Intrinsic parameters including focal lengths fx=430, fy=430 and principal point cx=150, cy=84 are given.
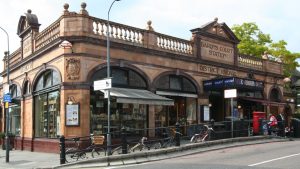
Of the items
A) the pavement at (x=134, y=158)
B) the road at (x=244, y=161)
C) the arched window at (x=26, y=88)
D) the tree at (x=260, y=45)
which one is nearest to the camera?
the road at (x=244, y=161)

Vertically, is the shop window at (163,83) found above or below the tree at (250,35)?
below

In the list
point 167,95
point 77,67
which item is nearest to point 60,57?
point 77,67

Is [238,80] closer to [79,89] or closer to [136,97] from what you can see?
[136,97]

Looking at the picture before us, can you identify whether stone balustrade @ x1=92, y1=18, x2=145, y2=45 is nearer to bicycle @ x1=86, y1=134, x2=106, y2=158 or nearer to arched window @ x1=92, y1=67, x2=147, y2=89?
arched window @ x1=92, y1=67, x2=147, y2=89

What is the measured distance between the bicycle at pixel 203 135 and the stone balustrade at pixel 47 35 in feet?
30.5

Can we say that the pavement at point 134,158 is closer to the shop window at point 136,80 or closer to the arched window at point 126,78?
the arched window at point 126,78

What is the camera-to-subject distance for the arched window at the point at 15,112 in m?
30.6

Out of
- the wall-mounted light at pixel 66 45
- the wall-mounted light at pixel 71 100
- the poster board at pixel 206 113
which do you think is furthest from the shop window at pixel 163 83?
the wall-mounted light at pixel 66 45

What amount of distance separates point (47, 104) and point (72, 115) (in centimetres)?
376

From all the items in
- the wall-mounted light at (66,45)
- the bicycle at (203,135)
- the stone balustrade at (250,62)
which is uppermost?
the stone balustrade at (250,62)

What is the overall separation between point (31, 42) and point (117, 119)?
8.50 m

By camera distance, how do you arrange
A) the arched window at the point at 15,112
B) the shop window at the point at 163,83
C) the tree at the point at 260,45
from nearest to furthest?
the shop window at the point at 163,83 → the arched window at the point at 15,112 → the tree at the point at 260,45

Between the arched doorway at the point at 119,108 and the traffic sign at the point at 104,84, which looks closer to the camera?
the traffic sign at the point at 104,84

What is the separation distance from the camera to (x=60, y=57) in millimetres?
22797
